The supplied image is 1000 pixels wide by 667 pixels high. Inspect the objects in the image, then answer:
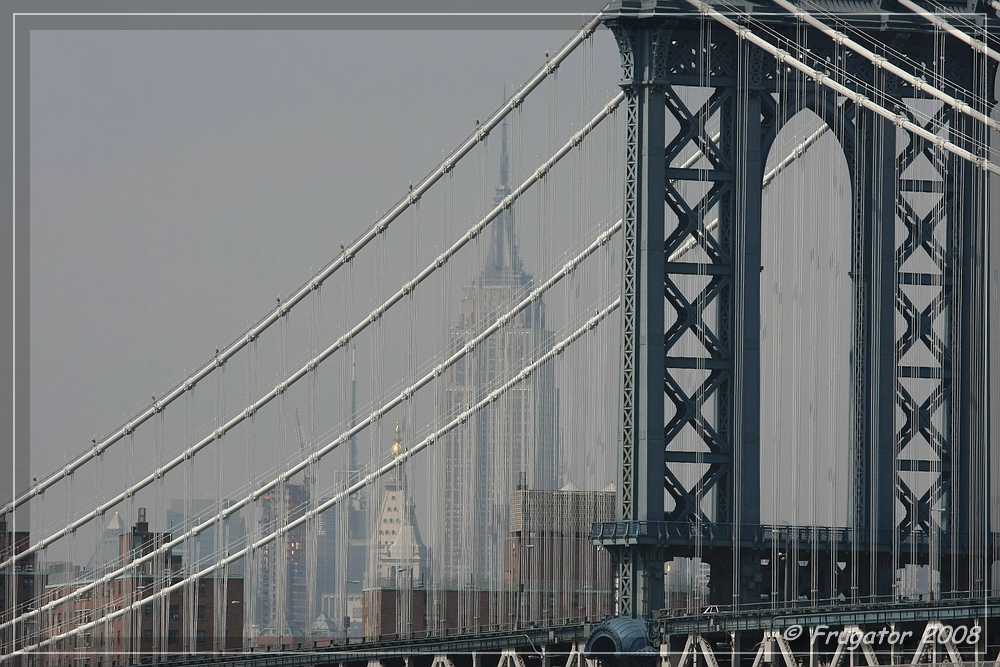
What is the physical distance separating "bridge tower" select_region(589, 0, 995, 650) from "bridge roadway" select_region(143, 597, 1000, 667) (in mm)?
2034

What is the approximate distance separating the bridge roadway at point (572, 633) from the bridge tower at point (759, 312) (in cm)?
203

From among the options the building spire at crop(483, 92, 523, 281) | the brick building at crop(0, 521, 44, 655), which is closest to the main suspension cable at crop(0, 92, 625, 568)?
the building spire at crop(483, 92, 523, 281)

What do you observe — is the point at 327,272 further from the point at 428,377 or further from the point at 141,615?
the point at 141,615

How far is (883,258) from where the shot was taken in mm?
69188

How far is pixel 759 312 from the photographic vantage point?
65.7 metres

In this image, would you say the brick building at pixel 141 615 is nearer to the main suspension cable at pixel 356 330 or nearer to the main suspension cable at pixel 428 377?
the main suspension cable at pixel 356 330

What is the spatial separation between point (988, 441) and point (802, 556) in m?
6.48

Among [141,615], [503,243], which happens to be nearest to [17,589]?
[141,615]

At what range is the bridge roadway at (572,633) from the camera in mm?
58219

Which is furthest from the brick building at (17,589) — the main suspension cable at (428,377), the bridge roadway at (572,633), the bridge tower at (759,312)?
the bridge tower at (759,312)

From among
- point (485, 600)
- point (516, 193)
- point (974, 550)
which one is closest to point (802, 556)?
point (974, 550)

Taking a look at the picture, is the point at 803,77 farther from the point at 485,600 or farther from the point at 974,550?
the point at 485,600

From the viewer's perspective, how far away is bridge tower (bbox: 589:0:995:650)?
65.2 m

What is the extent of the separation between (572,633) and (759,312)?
36.6 ft
